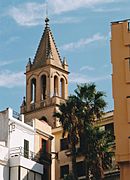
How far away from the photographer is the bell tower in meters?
78.9

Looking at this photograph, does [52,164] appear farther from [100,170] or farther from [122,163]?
[122,163]

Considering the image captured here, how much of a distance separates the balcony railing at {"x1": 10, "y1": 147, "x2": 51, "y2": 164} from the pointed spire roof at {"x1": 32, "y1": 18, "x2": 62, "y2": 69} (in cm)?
2466

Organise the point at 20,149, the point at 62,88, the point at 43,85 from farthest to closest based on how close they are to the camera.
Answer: the point at 62,88, the point at 43,85, the point at 20,149

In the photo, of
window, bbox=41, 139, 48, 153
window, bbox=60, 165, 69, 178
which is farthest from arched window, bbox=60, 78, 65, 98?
window, bbox=41, 139, 48, 153

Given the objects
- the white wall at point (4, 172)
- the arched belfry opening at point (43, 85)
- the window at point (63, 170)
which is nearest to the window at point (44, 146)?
the window at point (63, 170)

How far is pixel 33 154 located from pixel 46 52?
28.6 meters

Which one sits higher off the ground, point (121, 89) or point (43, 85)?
point (43, 85)

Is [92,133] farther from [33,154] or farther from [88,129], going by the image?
[33,154]

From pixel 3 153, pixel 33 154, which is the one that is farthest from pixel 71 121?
pixel 33 154

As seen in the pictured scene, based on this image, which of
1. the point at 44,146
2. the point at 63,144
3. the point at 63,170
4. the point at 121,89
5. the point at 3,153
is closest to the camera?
the point at 121,89

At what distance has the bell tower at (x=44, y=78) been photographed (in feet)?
259

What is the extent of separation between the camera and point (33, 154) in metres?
56.2

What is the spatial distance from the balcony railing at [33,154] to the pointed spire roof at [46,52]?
24.7 metres

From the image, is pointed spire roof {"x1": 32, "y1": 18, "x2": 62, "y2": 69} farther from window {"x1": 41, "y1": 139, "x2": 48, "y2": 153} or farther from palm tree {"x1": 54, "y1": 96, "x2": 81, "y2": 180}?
palm tree {"x1": 54, "y1": 96, "x2": 81, "y2": 180}
